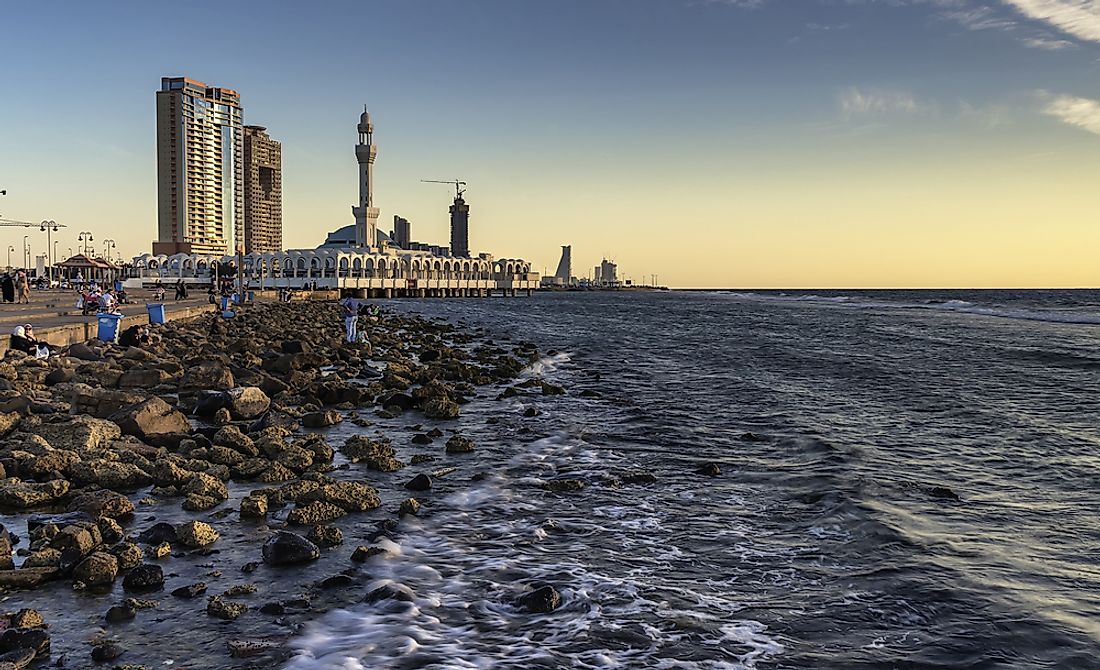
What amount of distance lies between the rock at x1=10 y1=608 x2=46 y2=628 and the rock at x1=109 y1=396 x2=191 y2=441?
6.54m

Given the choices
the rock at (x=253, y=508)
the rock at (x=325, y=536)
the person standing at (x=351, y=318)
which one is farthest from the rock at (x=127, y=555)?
the person standing at (x=351, y=318)

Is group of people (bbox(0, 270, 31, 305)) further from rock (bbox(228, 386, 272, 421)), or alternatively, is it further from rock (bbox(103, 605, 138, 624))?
rock (bbox(103, 605, 138, 624))

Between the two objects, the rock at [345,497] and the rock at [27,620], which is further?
the rock at [345,497]

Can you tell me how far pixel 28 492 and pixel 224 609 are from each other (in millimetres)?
4299

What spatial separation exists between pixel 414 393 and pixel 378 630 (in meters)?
12.1

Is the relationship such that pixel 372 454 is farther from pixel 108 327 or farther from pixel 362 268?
pixel 362 268

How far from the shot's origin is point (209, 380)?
710 inches

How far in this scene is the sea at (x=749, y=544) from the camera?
6.43 meters

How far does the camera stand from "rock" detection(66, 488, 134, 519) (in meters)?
8.77

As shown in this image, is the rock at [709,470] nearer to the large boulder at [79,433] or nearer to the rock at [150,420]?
the rock at [150,420]

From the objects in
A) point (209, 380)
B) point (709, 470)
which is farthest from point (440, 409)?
point (709, 470)

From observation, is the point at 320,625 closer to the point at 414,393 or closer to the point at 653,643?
the point at 653,643

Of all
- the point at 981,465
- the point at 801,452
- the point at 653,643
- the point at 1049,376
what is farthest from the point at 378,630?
the point at 1049,376

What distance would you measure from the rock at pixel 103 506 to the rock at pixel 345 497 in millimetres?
1929
